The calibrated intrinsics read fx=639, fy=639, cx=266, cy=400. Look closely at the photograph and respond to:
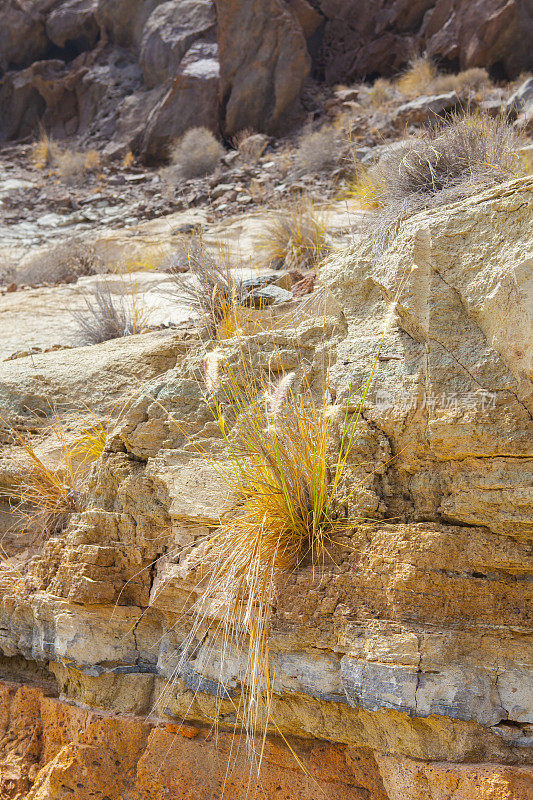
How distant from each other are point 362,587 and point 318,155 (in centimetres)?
766

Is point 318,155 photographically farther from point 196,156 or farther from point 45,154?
point 45,154

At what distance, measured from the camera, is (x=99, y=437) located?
3.10m

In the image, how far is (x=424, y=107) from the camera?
8.68 metres

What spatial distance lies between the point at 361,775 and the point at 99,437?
1.82 metres

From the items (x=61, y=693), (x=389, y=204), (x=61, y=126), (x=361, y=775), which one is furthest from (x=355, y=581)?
(x=61, y=126)

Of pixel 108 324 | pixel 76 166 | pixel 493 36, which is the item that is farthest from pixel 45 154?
pixel 108 324

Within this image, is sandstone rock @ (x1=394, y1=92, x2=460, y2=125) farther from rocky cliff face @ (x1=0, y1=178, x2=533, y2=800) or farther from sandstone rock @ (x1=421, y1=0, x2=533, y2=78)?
rocky cliff face @ (x1=0, y1=178, x2=533, y2=800)

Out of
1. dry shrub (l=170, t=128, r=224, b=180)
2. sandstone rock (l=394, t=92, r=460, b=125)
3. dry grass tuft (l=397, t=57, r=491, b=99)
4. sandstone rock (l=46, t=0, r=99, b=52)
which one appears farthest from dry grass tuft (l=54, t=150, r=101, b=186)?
sandstone rock (l=394, t=92, r=460, b=125)

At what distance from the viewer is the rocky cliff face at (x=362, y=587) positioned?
80.2 inches

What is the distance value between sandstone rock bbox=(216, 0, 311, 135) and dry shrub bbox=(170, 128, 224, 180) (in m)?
1.17

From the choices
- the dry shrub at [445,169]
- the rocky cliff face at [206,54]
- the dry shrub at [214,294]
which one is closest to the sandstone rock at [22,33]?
the rocky cliff face at [206,54]

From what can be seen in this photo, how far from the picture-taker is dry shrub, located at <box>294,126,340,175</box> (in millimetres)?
8719

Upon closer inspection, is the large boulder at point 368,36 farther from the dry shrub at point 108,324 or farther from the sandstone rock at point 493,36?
the dry shrub at point 108,324

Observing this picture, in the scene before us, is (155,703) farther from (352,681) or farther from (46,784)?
(352,681)
